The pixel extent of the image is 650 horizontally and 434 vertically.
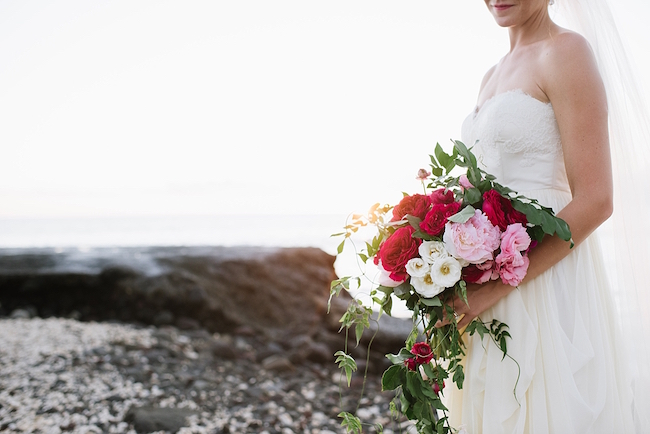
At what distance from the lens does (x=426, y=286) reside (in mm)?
1562

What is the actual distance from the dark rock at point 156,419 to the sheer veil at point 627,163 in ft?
11.0

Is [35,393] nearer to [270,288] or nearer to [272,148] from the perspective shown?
[270,288]

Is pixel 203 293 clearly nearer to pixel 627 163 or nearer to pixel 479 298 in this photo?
pixel 479 298

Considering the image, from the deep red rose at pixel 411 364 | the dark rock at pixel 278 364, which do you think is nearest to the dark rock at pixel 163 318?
the dark rock at pixel 278 364

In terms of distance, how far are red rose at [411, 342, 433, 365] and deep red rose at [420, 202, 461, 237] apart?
40 centimetres

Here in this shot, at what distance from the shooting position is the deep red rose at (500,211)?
1536 millimetres

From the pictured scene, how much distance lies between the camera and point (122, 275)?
274 inches

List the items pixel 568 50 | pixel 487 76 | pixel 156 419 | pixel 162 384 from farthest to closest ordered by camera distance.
A: pixel 162 384 → pixel 156 419 → pixel 487 76 → pixel 568 50

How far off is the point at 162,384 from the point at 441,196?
401 cm

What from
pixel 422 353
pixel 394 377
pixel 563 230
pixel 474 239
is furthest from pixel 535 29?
pixel 394 377

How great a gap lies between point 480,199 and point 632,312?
0.95m

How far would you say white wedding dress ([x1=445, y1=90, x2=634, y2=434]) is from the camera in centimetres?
165

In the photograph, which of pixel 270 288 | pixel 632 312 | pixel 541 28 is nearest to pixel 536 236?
pixel 632 312

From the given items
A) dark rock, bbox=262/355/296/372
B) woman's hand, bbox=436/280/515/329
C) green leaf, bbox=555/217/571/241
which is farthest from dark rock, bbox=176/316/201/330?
green leaf, bbox=555/217/571/241
